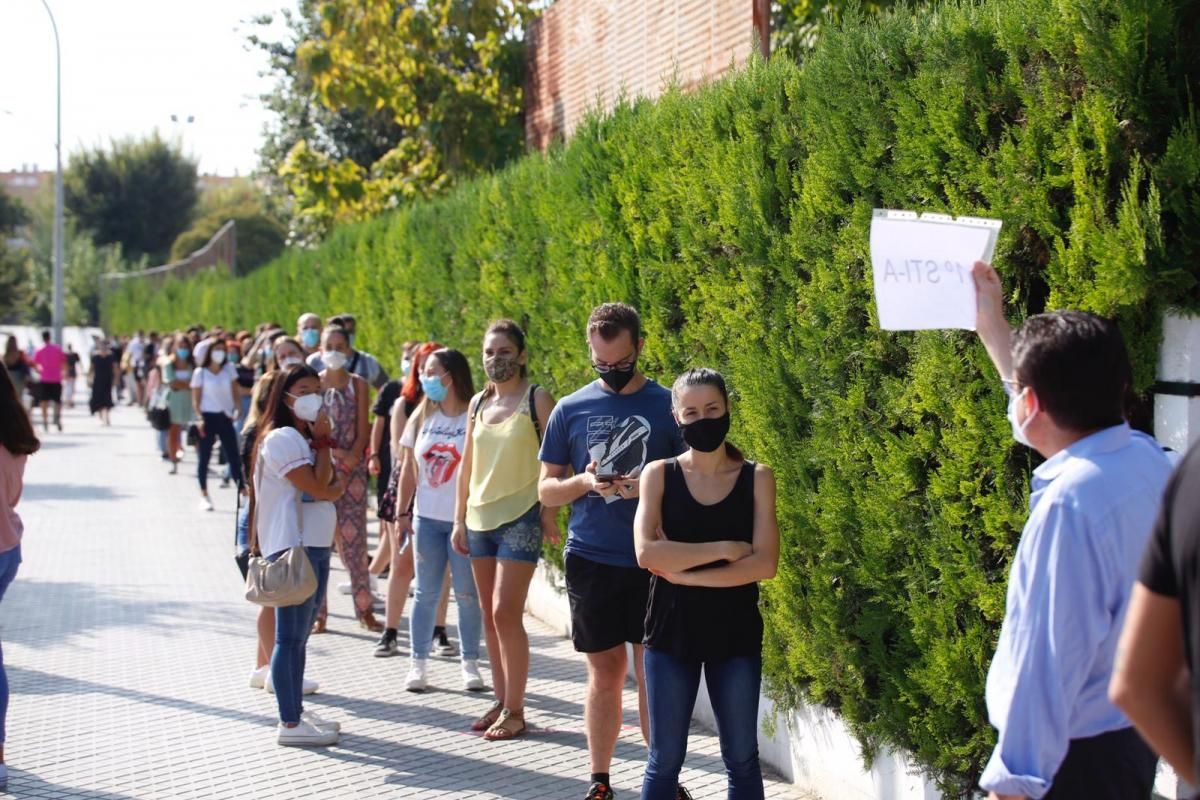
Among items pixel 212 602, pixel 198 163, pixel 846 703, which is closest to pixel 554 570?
pixel 212 602

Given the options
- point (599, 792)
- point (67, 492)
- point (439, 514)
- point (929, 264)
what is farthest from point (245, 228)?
point (929, 264)

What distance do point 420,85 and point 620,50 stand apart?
7.18 meters

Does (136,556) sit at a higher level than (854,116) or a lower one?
lower

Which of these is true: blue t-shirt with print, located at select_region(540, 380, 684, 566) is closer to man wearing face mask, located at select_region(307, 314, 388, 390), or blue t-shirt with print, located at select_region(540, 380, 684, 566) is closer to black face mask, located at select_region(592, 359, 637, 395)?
black face mask, located at select_region(592, 359, 637, 395)

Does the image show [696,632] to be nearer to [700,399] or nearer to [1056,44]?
[700,399]

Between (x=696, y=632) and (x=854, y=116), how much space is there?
2.07 meters

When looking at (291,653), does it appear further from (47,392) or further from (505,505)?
(47,392)

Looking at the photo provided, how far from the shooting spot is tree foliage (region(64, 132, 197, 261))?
3059 inches

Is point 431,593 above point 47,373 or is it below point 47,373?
below

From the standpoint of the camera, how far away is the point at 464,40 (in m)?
18.6

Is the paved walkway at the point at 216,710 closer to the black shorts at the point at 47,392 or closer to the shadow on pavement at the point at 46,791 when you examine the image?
the shadow on pavement at the point at 46,791

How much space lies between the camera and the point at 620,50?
12578 millimetres

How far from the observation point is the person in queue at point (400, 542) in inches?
344

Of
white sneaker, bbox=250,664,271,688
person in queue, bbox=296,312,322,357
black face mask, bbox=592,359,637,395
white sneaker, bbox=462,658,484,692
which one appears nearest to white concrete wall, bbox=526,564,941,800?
white sneaker, bbox=462,658,484,692
